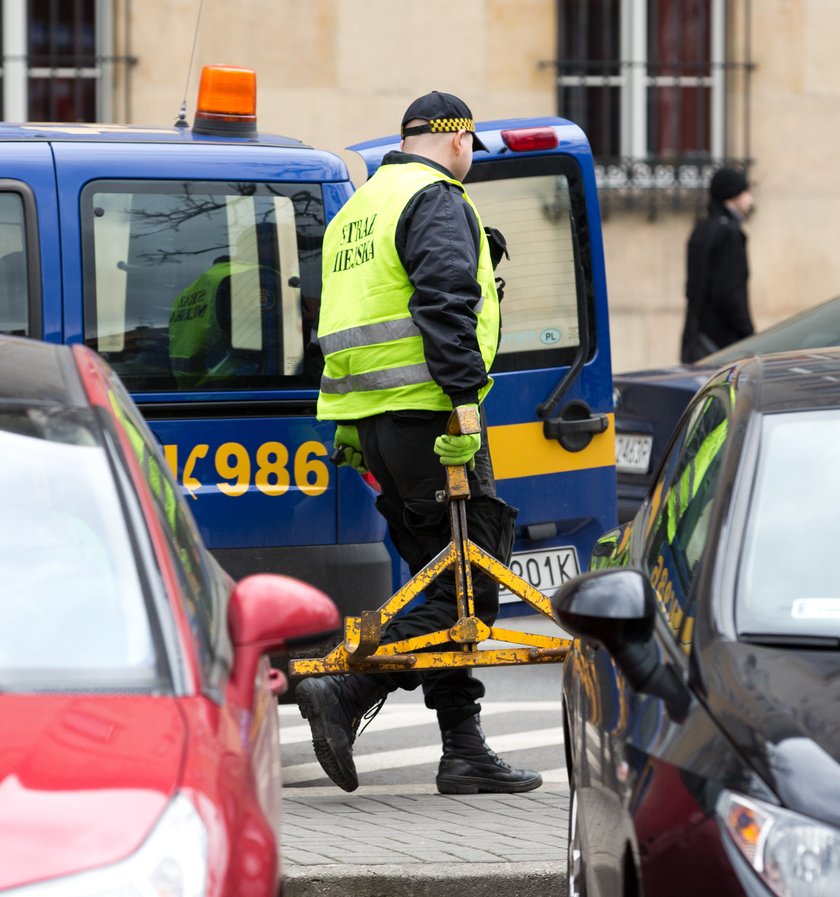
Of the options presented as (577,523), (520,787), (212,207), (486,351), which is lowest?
(520,787)

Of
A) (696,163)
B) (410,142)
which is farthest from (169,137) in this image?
(696,163)

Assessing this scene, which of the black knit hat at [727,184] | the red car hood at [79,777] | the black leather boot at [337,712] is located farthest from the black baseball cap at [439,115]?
the black knit hat at [727,184]

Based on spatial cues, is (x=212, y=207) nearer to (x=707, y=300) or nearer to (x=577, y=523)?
(x=577, y=523)

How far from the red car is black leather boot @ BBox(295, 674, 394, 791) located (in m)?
1.82

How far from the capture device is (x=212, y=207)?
6.11 m

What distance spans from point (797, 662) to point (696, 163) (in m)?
12.7

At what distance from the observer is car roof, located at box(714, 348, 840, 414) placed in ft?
14.1

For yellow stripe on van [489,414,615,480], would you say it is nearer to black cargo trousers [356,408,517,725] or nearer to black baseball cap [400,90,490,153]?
black cargo trousers [356,408,517,725]

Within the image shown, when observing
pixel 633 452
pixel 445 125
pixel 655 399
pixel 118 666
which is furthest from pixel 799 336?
pixel 118 666

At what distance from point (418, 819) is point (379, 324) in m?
1.42

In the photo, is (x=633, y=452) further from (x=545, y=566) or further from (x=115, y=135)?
(x=115, y=135)

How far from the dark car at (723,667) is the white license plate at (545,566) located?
2.13 m

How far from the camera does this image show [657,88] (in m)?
16.2

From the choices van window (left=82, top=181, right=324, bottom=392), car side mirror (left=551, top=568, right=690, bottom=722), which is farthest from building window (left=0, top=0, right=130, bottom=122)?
car side mirror (left=551, top=568, right=690, bottom=722)
